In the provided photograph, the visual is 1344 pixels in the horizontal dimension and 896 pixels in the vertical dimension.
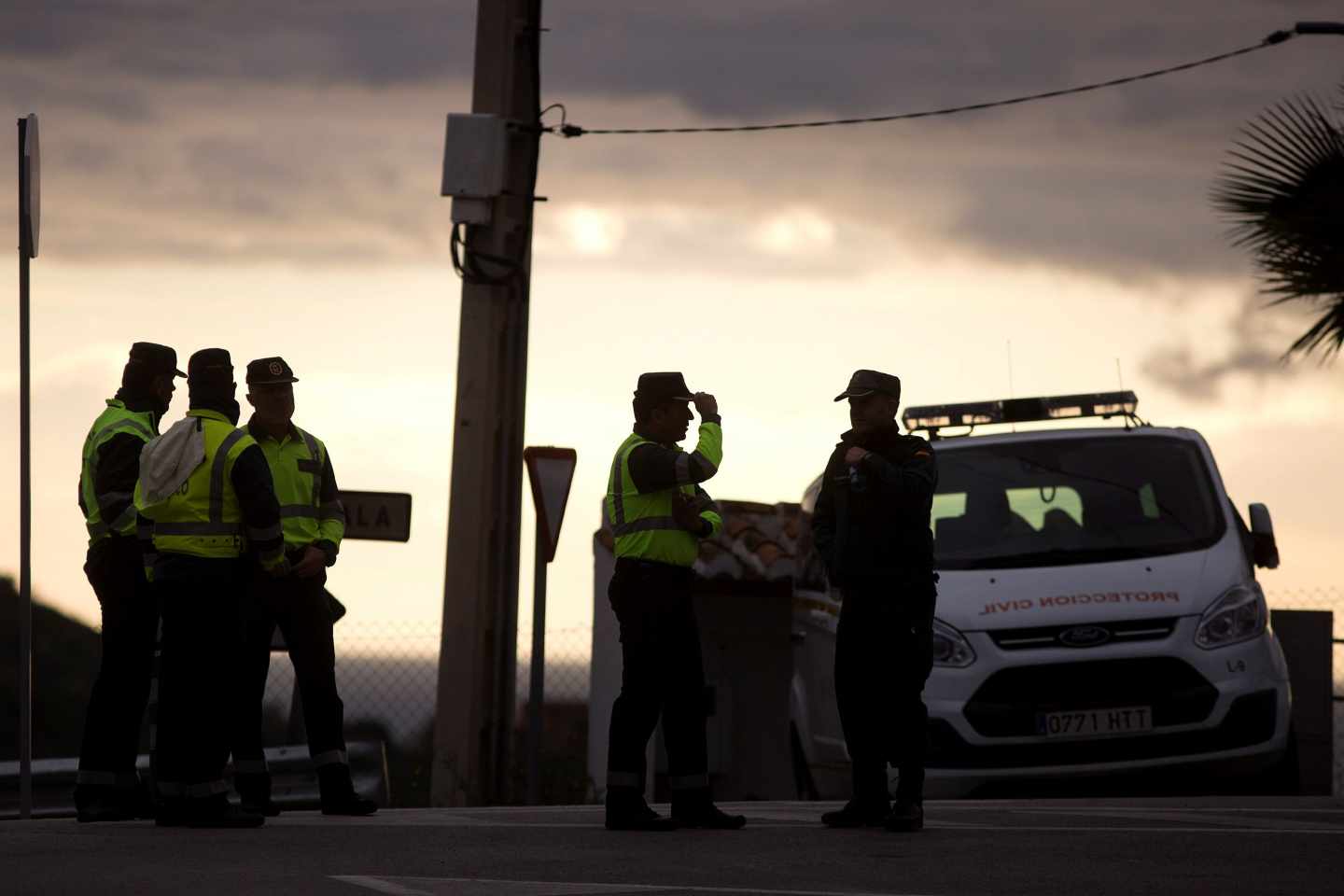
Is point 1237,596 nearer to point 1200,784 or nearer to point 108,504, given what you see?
point 1200,784

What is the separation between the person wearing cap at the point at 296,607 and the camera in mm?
10914

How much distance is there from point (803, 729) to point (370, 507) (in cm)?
335

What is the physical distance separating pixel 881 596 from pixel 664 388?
1211mm

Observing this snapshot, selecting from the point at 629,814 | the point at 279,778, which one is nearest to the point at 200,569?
the point at 629,814

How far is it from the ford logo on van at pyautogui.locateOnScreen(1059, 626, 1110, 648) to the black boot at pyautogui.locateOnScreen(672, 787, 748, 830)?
2.63m

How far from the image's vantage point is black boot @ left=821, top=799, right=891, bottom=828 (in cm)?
1034

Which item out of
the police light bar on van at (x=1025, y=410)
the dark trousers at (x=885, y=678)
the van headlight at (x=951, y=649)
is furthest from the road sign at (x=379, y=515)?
the dark trousers at (x=885, y=678)

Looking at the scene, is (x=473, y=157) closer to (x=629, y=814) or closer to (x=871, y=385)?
(x=871, y=385)

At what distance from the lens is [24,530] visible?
12.0m

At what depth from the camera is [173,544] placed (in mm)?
10078

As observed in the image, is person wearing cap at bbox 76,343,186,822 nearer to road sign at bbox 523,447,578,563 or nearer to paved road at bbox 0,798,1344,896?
paved road at bbox 0,798,1344,896

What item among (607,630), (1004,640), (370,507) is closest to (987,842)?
(1004,640)

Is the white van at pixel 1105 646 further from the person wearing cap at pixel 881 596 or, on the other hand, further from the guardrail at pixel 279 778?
the guardrail at pixel 279 778

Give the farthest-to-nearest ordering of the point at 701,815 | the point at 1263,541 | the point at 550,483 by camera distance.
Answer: the point at 550,483, the point at 1263,541, the point at 701,815
